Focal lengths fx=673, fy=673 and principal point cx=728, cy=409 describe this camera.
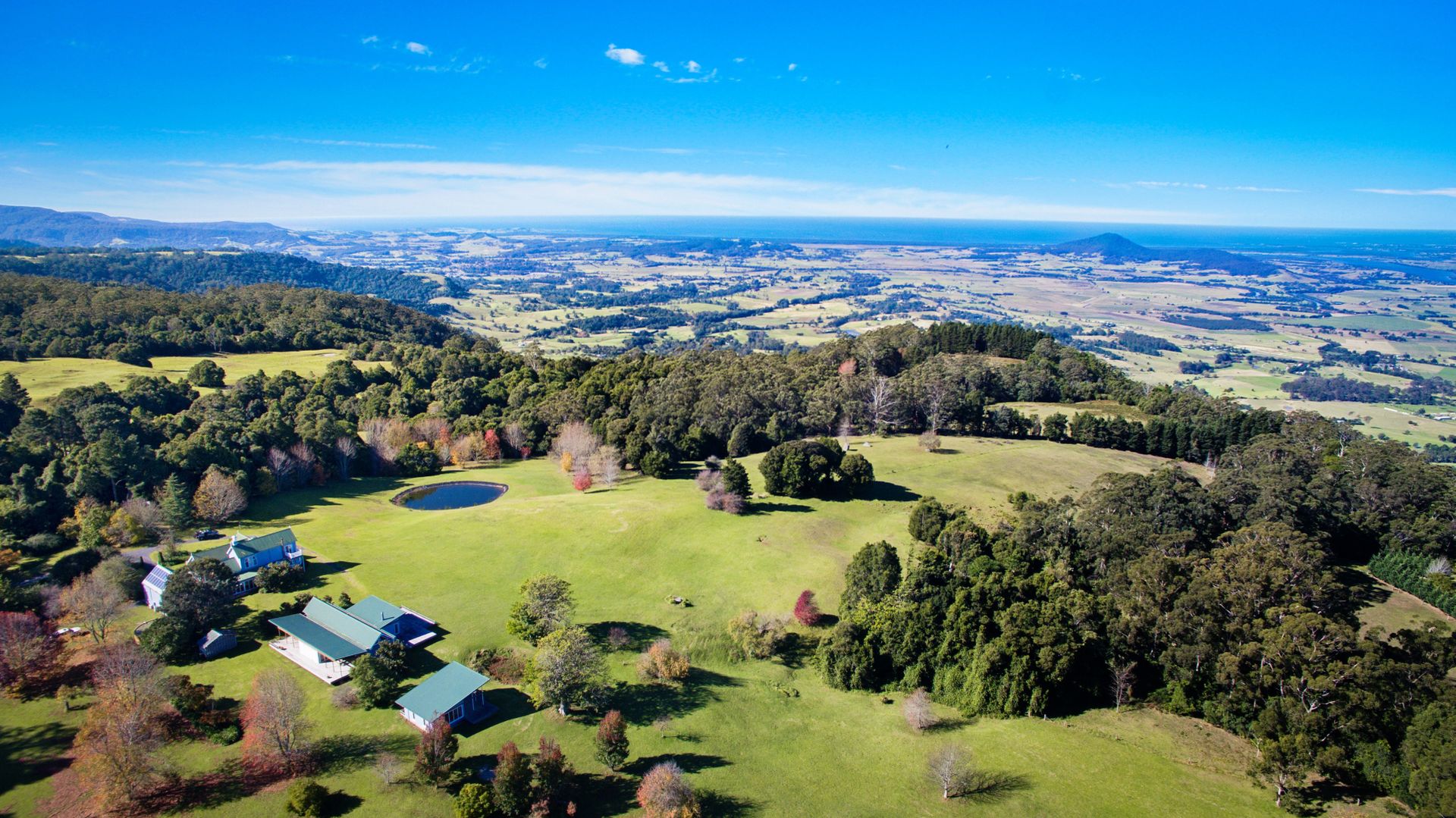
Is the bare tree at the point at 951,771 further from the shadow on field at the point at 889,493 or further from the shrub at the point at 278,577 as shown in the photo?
the shrub at the point at 278,577

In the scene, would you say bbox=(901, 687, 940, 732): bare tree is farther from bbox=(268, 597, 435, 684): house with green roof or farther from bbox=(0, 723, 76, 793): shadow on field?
bbox=(0, 723, 76, 793): shadow on field

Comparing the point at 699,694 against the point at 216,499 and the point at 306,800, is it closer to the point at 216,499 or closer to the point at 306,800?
the point at 306,800

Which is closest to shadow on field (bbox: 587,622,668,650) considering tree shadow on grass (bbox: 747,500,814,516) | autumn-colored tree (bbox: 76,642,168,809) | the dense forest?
the dense forest

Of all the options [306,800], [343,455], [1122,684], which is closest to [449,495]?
[343,455]

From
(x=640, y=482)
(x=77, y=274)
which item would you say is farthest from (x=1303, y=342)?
(x=77, y=274)

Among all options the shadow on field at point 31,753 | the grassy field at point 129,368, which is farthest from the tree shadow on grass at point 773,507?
the grassy field at point 129,368

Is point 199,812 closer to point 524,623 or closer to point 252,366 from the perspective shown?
point 524,623

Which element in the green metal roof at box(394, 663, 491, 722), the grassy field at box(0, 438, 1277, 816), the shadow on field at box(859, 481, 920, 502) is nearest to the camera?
the grassy field at box(0, 438, 1277, 816)
